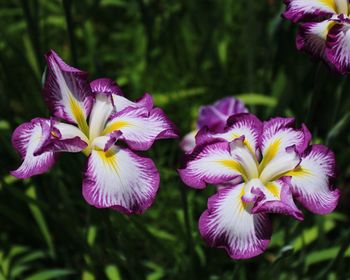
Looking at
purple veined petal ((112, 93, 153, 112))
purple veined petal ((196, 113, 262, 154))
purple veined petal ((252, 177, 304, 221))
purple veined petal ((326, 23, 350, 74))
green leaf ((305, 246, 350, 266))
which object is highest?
purple veined petal ((326, 23, 350, 74))

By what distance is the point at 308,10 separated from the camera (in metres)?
1.40

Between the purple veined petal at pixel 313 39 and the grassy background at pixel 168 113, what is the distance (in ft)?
0.37

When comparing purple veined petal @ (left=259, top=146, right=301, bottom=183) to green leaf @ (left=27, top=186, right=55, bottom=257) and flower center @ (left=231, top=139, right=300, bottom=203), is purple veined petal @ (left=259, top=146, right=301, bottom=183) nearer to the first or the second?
flower center @ (left=231, top=139, right=300, bottom=203)

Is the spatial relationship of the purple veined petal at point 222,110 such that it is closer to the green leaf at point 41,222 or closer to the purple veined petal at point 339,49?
the purple veined petal at point 339,49

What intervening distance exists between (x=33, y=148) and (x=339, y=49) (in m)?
0.76

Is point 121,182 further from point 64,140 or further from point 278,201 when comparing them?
point 278,201

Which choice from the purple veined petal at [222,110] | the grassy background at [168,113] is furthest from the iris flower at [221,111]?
the grassy background at [168,113]

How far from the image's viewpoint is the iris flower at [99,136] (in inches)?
46.3

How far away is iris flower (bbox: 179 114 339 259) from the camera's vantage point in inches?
46.4

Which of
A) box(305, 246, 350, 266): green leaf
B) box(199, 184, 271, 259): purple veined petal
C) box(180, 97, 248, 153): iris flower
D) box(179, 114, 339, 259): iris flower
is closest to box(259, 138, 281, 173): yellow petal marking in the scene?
box(179, 114, 339, 259): iris flower

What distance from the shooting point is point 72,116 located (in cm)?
135

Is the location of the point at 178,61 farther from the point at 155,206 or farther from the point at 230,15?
the point at 155,206

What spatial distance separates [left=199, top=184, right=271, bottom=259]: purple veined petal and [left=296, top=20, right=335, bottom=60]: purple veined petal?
0.44 meters

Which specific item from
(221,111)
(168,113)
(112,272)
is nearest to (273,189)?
(221,111)
